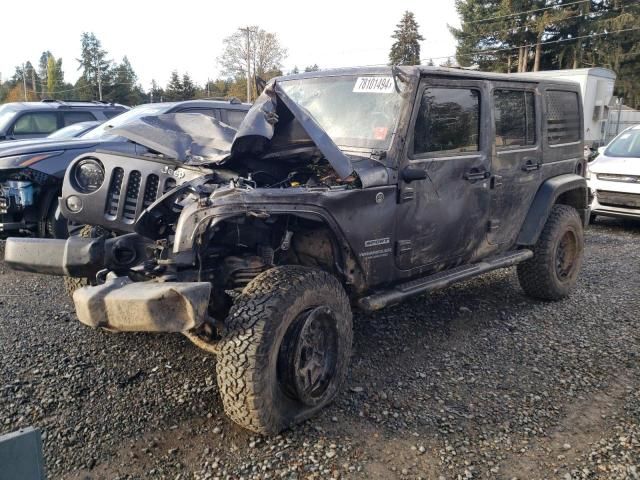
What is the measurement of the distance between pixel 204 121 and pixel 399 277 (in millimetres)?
1671

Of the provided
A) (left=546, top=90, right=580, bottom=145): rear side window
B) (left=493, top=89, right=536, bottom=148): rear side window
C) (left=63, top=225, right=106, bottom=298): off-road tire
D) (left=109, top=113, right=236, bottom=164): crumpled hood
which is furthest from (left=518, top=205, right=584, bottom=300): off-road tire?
(left=63, top=225, right=106, bottom=298): off-road tire

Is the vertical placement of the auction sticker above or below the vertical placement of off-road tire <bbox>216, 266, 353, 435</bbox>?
above

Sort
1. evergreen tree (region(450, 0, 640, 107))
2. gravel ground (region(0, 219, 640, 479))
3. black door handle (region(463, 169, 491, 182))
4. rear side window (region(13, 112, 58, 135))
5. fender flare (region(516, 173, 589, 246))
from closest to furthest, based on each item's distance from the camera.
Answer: gravel ground (region(0, 219, 640, 479)) < black door handle (region(463, 169, 491, 182)) < fender flare (region(516, 173, 589, 246)) < rear side window (region(13, 112, 58, 135)) < evergreen tree (region(450, 0, 640, 107))

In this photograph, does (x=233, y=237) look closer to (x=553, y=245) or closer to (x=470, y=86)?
(x=470, y=86)

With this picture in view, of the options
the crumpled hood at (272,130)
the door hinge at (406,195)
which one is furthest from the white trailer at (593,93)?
the crumpled hood at (272,130)

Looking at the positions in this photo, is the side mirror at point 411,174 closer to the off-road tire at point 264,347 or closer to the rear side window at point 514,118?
the off-road tire at point 264,347

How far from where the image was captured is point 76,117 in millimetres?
9508

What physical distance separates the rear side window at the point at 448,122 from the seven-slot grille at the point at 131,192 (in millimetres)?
1654

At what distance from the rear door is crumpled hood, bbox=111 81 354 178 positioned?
1764 millimetres

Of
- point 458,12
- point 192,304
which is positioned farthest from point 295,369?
point 458,12

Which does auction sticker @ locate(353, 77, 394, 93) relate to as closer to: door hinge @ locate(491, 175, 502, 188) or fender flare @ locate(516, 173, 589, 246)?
door hinge @ locate(491, 175, 502, 188)

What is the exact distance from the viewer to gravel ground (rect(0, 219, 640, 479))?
9.09 ft

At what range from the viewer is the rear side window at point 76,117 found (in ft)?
30.7

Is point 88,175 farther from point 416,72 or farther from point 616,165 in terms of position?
point 616,165
